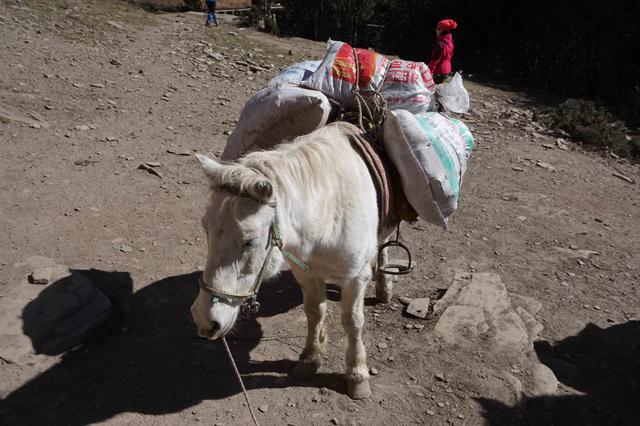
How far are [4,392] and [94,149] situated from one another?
3.32 meters

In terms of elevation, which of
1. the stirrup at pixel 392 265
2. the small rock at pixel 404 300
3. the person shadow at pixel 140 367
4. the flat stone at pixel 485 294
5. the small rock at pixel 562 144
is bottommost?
the person shadow at pixel 140 367

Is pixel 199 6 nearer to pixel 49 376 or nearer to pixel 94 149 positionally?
pixel 94 149

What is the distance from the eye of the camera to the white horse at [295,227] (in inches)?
76.3

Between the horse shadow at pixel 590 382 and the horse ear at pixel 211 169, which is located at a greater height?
the horse ear at pixel 211 169

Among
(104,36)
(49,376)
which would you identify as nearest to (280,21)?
(104,36)

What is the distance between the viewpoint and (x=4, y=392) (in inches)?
99.3

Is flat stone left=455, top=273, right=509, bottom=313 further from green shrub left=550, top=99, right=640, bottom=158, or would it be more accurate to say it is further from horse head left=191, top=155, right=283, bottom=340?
green shrub left=550, top=99, right=640, bottom=158

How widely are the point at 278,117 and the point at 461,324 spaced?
6.35 ft

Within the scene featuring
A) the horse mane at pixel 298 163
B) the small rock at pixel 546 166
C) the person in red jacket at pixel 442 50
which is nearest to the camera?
the horse mane at pixel 298 163

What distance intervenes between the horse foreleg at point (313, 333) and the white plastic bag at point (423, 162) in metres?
0.79

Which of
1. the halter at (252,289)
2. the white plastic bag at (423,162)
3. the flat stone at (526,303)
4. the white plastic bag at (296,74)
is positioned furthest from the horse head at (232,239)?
the flat stone at (526,303)

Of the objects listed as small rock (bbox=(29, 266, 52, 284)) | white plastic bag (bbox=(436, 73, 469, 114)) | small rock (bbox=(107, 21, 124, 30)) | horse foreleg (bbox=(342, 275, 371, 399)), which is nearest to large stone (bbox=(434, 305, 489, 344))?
horse foreleg (bbox=(342, 275, 371, 399))

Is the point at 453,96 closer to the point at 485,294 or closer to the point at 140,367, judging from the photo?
the point at 485,294

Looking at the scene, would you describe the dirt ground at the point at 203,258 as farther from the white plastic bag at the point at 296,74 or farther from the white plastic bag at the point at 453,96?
the white plastic bag at the point at 296,74
